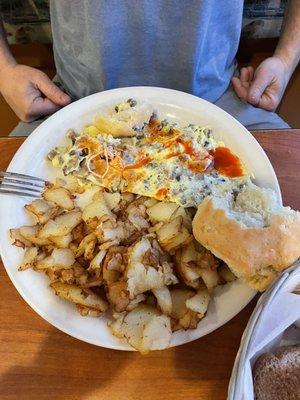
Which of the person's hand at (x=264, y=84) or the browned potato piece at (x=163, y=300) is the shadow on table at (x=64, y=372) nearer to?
the browned potato piece at (x=163, y=300)

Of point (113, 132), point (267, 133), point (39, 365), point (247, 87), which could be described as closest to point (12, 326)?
point (39, 365)

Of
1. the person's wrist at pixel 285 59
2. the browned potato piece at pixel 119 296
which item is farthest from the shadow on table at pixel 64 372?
the person's wrist at pixel 285 59

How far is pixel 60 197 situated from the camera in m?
1.00

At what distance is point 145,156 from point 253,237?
40cm

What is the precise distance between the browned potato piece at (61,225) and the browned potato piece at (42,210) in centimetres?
2

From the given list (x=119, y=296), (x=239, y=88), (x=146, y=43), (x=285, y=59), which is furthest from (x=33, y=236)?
(x=285, y=59)

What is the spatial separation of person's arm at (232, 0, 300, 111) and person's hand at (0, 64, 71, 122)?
1.70 feet

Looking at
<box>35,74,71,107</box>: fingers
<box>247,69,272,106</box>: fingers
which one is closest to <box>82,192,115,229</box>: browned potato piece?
<box>35,74,71,107</box>: fingers

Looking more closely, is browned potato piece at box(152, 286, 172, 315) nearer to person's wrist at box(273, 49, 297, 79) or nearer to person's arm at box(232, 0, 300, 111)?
person's arm at box(232, 0, 300, 111)

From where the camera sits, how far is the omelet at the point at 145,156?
103cm

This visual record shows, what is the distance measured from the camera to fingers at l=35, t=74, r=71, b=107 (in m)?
1.25

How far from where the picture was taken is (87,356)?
0.87m

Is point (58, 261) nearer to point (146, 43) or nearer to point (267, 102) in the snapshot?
point (146, 43)

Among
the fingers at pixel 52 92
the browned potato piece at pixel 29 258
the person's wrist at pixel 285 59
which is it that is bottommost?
the browned potato piece at pixel 29 258
